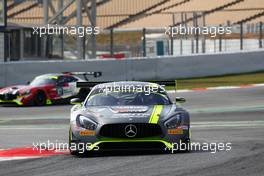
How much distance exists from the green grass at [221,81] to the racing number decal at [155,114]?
1548 centimetres

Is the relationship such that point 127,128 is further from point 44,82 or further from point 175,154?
point 44,82

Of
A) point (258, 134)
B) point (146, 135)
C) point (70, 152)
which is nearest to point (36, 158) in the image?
point (70, 152)

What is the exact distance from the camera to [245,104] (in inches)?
843

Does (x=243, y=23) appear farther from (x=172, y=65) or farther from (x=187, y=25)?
(x=172, y=65)

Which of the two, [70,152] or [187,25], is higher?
[187,25]

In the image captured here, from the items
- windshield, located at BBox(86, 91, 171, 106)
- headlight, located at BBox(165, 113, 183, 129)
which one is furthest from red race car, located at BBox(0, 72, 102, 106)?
headlight, located at BBox(165, 113, 183, 129)

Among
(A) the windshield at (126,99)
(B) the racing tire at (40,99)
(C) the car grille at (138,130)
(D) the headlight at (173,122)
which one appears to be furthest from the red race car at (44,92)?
(C) the car grille at (138,130)

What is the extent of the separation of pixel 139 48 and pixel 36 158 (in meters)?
25.7

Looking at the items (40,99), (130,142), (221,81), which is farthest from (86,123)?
(221,81)

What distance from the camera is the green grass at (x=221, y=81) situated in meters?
28.2

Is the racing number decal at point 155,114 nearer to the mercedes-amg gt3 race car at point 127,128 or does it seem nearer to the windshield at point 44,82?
the mercedes-amg gt3 race car at point 127,128

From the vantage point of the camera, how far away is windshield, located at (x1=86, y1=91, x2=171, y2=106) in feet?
40.4

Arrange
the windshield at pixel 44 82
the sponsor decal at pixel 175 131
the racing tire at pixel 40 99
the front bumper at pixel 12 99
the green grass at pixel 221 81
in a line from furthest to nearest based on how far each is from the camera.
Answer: the green grass at pixel 221 81 → the windshield at pixel 44 82 → the racing tire at pixel 40 99 → the front bumper at pixel 12 99 → the sponsor decal at pixel 175 131

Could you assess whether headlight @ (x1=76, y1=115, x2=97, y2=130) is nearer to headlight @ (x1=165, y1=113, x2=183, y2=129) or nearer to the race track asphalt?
the race track asphalt
